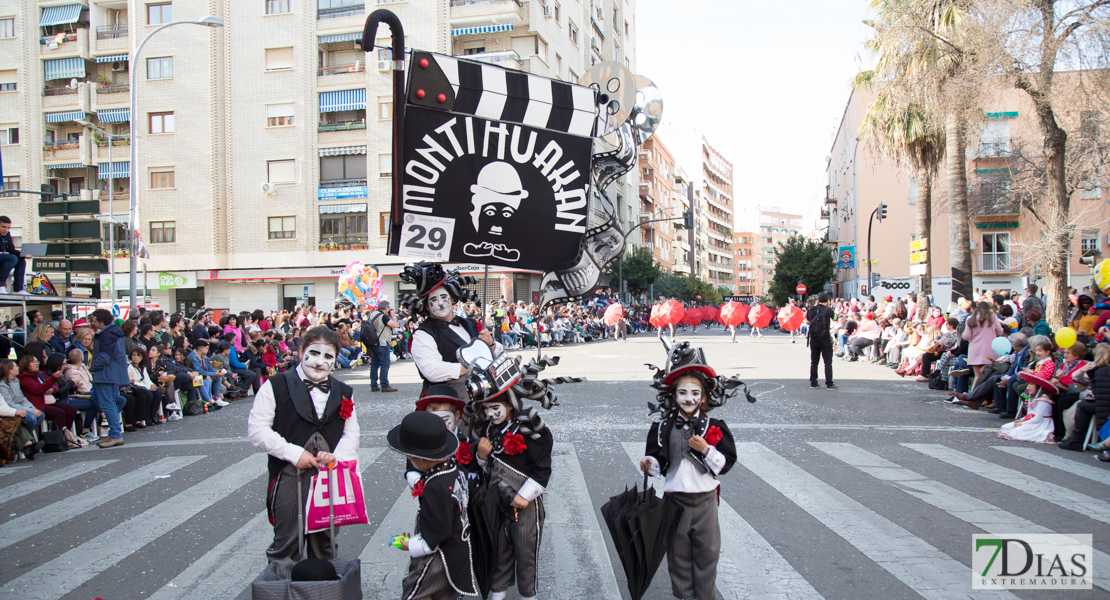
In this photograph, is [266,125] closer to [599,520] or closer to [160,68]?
[160,68]

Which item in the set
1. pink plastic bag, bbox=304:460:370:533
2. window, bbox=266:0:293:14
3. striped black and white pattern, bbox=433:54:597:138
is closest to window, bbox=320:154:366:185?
window, bbox=266:0:293:14

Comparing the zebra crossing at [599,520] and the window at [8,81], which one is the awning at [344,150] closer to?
the window at [8,81]

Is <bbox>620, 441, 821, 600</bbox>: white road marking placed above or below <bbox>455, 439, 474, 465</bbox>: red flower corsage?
below

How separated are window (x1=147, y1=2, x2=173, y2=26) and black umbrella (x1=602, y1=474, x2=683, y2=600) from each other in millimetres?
40869

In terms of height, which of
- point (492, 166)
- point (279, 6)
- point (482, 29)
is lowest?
point (492, 166)

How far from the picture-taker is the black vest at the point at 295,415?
3.55m

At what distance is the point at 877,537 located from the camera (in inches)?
179

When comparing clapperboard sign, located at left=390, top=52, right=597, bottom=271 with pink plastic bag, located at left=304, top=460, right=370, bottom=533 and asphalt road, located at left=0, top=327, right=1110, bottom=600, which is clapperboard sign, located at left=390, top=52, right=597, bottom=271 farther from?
asphalt road, located at left=0, top=327, right=1110, bottom=600

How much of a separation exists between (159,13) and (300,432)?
40.2m

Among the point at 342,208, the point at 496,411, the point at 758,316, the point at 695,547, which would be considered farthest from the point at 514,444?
the point at 342,208

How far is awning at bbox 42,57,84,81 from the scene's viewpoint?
3622 centimetres

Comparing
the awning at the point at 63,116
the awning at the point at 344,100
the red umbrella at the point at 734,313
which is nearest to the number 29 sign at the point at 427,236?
the red umbrella at the point at 734,313

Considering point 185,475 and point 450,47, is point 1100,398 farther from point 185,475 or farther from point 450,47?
point 450,47

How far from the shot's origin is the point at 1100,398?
23.3 feet
